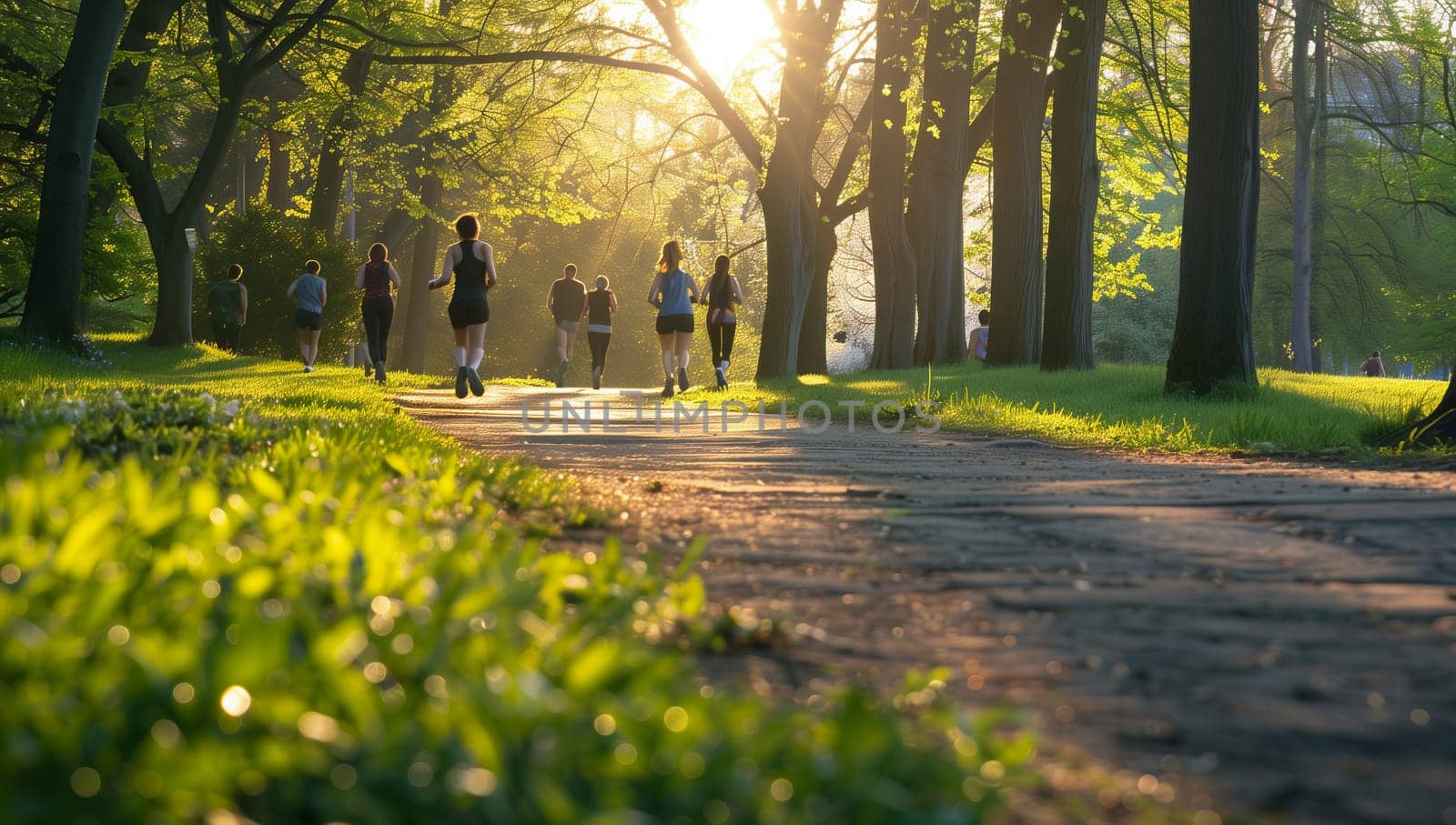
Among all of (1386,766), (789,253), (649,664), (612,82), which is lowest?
(1386,766)

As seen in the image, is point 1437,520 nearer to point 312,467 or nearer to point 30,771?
point 312,467

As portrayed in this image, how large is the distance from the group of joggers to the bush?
243 cm

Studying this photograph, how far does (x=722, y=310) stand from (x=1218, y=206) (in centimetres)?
925

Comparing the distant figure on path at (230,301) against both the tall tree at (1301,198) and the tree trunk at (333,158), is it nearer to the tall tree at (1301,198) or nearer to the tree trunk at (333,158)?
the tree trunk at (333,158)

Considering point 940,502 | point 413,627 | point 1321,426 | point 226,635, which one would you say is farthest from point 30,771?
point 1321,426

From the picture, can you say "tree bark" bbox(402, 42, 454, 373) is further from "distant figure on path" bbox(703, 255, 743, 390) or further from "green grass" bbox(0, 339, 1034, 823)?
"green grass" bbox(0, 339, 1034, 823)

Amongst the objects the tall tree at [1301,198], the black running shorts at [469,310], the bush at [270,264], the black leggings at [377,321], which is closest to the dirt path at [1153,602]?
the black running shorts at [469,310]

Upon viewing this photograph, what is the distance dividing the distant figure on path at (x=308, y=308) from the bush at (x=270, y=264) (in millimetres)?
6716

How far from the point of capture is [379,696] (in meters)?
1.82

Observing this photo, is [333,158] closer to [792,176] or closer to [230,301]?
[230,301]

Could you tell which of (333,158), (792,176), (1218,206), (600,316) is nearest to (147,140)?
(333,158)

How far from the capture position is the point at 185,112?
35.7m

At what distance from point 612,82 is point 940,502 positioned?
822 inches

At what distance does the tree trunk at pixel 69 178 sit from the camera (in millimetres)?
17047
